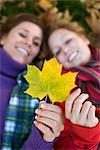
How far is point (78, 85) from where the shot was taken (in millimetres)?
1092

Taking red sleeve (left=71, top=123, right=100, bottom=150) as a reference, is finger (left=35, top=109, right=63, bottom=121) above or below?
above

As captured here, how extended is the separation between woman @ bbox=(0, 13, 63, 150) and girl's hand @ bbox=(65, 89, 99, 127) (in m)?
0.19

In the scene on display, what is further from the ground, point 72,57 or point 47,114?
point 72,57

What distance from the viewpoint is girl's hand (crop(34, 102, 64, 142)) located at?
0.77 meters

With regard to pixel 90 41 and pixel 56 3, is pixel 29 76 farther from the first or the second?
pixel 56 3

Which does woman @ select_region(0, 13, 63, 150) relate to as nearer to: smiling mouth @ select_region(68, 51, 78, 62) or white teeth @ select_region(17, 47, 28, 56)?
white teeth @ select_region(17, 47, 28, 56)

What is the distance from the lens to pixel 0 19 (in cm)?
163

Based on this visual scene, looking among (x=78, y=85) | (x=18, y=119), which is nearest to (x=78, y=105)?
(x=78, y=85)

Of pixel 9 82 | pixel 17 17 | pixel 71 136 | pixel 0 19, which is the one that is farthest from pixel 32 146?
pixel 0 19

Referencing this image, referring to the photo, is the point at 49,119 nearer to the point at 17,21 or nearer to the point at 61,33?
the point at 61,33

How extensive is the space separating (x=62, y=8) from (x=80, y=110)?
966mm

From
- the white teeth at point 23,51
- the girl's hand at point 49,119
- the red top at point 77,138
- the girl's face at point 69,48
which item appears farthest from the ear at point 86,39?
the girl's hand at point 49,119

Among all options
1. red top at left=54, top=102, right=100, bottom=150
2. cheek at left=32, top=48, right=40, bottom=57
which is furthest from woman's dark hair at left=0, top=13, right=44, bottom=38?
red top at left=54, top=102, right=100, bottom=150

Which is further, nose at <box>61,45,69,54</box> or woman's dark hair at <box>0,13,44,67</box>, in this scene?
woman's dark hair at <box>0,13,44,67</box>
